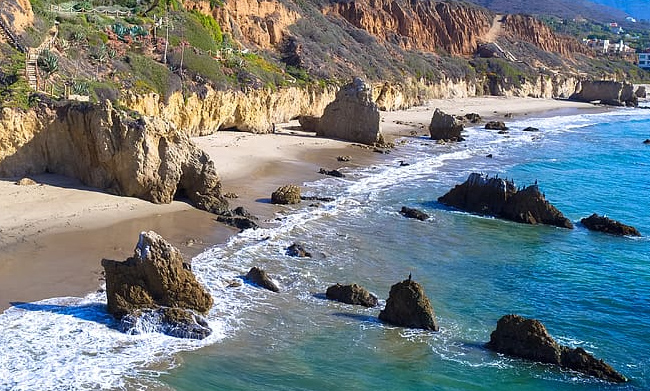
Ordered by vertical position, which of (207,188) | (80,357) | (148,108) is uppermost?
(148,108)

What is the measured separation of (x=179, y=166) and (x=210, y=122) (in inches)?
633

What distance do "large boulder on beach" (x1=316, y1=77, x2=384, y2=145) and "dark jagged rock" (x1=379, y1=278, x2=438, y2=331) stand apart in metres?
28.6

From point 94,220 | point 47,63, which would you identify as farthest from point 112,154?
point 47,63

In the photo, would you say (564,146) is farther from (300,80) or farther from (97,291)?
(97,291)

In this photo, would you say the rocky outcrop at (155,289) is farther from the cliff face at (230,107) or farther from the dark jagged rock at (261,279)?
the cliff face at (230,107)

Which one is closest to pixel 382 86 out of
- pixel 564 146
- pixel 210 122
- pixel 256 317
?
pixel 564 146

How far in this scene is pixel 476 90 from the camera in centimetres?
9012

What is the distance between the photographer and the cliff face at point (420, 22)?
84.9 metres

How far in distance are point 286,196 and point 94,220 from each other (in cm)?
817

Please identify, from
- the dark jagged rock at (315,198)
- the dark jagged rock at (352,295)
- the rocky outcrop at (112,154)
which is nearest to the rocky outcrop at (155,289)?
the dark jagged rock at (352,295)

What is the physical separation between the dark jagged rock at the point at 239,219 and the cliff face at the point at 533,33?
103326mm

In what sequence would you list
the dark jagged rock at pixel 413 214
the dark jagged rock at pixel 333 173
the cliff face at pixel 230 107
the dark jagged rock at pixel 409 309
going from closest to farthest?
the dark jagged rock at pixel 409 309
the dark jagged rock at pixel 413 214
the dark jagged rock at pixel 333 173
the cliff face at pixel 230 107

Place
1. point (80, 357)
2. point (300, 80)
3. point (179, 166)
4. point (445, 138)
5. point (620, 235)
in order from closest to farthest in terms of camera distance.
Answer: point (80, 357) → point (179, 166) → point (620, 235) → point (445, 138) → point (300, 80)

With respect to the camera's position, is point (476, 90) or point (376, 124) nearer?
point (376, 124)
